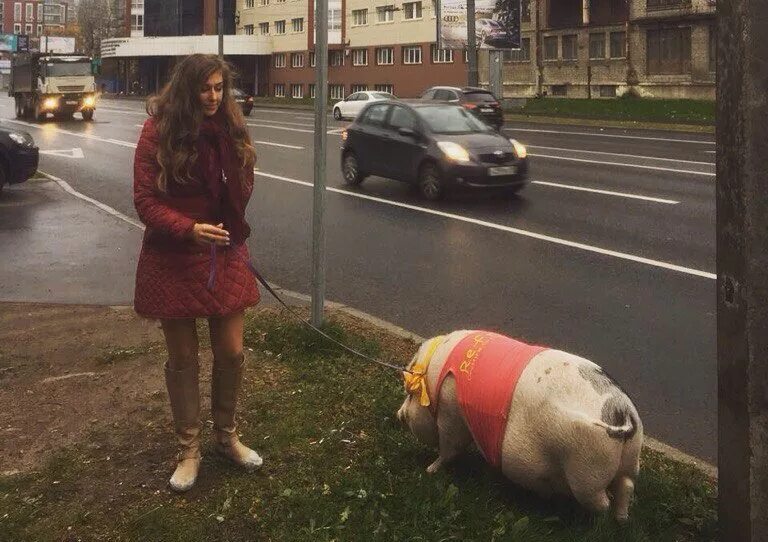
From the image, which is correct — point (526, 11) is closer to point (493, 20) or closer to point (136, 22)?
point (493, 20)

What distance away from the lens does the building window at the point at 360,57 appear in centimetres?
6694

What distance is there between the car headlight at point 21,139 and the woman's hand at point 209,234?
39.6ft

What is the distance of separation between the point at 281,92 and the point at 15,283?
71.2 meters

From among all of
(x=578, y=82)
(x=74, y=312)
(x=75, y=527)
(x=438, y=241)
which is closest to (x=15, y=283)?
(x=74, y=312)

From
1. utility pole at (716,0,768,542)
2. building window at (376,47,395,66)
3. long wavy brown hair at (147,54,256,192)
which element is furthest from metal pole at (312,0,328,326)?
building window at (376,47,395,66)

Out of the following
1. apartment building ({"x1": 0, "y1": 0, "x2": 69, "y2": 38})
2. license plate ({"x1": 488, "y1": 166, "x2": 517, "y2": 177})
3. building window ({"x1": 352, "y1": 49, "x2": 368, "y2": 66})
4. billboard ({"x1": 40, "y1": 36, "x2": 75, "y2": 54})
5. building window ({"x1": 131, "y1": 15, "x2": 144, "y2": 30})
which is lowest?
license plate ({"x1": 488, "y1": 166, "x2": 517, "y2": 177})

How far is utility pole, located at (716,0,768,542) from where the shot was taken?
2.74 m

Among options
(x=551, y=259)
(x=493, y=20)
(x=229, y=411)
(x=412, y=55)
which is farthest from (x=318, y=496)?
(x=412, y=55)

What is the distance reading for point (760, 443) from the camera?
115 inches

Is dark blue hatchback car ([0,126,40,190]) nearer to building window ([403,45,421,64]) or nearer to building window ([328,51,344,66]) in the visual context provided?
building window ([403,45,421,64])

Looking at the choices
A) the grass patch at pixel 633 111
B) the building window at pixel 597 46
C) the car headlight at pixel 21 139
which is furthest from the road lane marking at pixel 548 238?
the building window at pixel 597 46

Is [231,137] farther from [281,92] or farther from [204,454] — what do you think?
[281,92]

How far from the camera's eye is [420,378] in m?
3.80

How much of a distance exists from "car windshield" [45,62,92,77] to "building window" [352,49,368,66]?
32040 millimetres
